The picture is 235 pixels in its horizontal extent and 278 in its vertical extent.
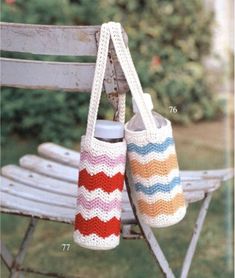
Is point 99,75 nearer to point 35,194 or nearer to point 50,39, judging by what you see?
point 50,39

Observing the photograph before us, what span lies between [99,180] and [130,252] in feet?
5.33

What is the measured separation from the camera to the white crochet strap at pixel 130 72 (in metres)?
2.06

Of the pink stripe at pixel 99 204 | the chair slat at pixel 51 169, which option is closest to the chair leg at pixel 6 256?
the chair slat at pixel 51 169

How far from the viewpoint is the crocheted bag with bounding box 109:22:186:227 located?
6.78 feet

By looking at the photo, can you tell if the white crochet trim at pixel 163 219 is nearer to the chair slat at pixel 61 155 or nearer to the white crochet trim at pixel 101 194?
the white crochet trim at pixel 101 194

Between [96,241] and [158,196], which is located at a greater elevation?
[158,196]

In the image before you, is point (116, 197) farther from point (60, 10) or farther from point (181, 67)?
point (181, 67)

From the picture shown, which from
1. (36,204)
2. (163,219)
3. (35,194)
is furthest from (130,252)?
(163,219)

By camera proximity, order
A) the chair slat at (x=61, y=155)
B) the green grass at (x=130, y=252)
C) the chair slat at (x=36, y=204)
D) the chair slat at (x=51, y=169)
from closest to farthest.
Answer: the chair slat at (x=36, y=204), the chair slat at (x=51, y=169), the chair slat at (x=61, y=155), the green grass at (x=130, y=252)

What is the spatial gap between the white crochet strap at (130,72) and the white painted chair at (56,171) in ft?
0.13

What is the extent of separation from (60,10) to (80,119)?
74cm

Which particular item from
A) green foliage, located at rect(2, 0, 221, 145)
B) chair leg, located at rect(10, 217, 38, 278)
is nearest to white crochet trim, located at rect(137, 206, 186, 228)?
chair leg, located at rect(10, 217, 38, 278)

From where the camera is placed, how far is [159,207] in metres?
2.12

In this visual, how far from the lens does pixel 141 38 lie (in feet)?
19.0
